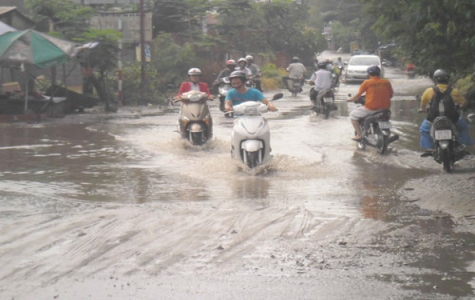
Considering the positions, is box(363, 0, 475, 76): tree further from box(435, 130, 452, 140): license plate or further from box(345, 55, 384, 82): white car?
box(345, 55, 384, 82): white car

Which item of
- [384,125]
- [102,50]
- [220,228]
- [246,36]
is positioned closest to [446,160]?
[384,125]

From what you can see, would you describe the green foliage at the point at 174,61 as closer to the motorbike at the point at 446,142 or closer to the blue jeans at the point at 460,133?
the blue jeans at the point at 460,133

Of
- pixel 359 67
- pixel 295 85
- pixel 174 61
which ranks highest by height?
pixel 174 61

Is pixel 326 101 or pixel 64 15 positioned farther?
pixel 64 15

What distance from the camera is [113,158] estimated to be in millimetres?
14008

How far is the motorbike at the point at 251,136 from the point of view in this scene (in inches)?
472

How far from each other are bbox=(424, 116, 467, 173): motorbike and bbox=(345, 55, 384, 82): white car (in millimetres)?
32728

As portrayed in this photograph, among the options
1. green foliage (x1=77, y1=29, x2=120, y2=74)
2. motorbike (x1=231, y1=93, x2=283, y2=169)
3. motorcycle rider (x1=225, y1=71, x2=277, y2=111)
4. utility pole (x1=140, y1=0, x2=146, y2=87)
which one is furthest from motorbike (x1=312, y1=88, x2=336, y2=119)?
motorbike (x1=231, y1=93, x2=283, y2=169)

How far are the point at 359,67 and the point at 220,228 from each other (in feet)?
123

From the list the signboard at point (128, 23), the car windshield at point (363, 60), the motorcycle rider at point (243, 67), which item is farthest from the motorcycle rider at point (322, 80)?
the car windshield at point (363, 60)

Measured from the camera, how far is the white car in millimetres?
44344

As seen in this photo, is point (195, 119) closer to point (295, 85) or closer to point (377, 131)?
point (377, 131)

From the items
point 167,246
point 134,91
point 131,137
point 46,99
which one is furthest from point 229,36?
point 167,246

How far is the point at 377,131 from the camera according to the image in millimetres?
14414
